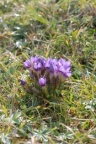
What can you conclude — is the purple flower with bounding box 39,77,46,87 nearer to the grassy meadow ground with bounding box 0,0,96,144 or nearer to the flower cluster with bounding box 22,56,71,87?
the flower cluster with bounding box 22,56,71,87

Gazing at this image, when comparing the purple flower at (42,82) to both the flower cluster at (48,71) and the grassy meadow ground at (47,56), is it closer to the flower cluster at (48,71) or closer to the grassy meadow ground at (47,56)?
the flower cluster at (48,71)

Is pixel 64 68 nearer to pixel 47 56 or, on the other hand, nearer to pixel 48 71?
pixel 48 71

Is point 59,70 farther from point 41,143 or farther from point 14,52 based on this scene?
point 14,52

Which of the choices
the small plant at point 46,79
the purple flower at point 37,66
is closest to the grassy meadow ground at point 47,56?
the small plant at point 46,79

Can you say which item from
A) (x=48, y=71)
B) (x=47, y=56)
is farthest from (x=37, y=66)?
(x=47, y=56)

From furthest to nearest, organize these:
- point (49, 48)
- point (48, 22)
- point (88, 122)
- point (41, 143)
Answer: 1. point (48, 22)
2. point (49, 48)
3. point (88, 122)
4. point (41, 143)

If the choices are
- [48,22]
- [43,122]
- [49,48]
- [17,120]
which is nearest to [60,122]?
[43,122]
